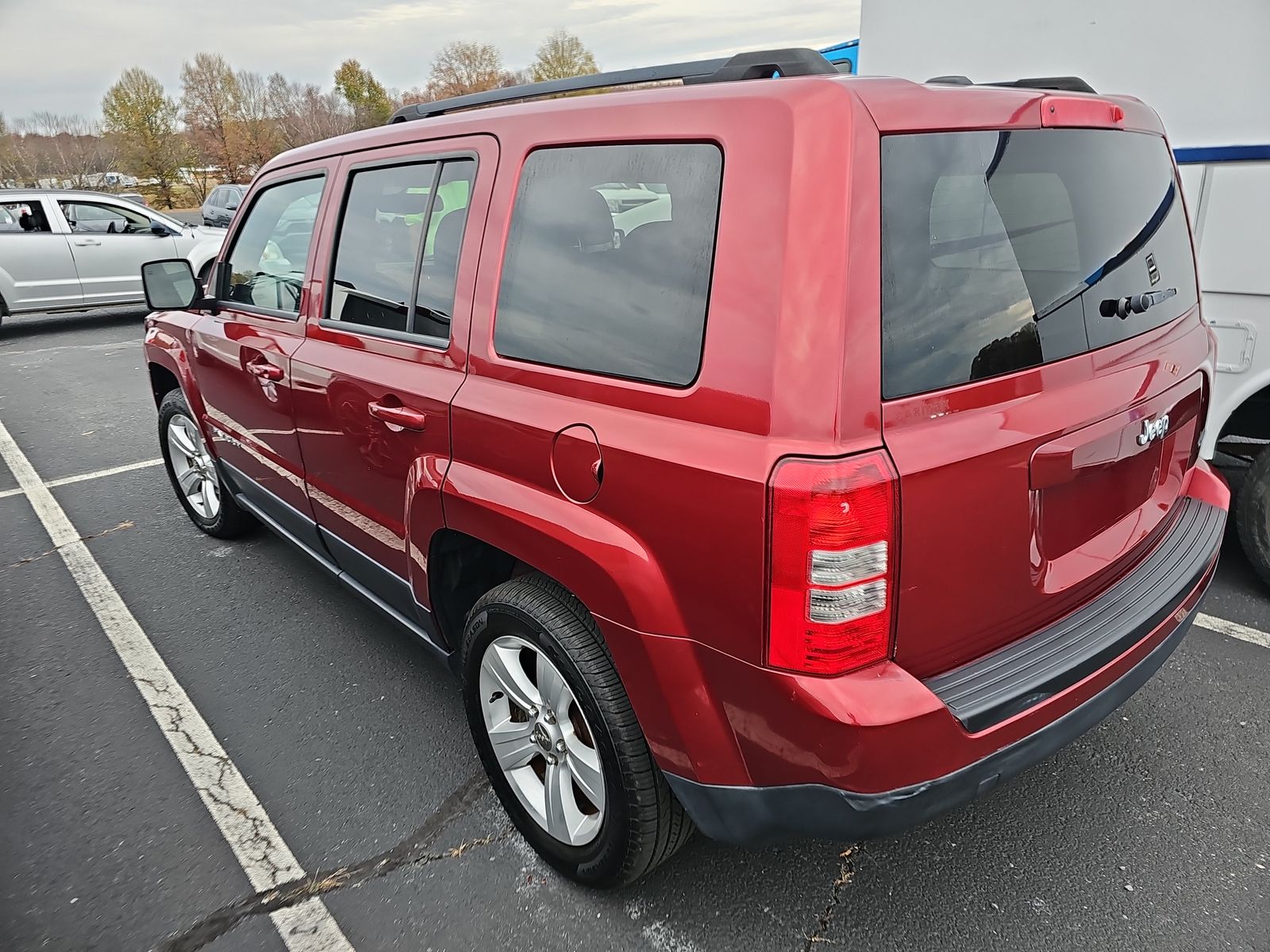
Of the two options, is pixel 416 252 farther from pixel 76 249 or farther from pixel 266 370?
pixel 76 249

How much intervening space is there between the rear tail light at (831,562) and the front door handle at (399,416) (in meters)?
1.14

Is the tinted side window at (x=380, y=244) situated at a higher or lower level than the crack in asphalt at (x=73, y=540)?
higher

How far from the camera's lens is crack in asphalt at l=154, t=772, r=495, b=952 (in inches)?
81.3

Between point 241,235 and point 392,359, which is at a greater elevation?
point 241,235

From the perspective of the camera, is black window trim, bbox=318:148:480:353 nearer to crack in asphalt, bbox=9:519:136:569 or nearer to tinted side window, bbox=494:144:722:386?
tinted side window, bbox=494:144:722:386

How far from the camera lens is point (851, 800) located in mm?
1575

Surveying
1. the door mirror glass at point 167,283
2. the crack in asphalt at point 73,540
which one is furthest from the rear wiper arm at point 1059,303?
the crack in asphalt at point 73,540

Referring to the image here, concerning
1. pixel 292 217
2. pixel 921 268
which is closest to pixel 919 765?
pixel 921 268

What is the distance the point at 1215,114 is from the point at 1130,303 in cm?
230

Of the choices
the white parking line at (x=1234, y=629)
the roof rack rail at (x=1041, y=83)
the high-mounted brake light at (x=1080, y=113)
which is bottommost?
the white parking line at (x=1234, y=629)

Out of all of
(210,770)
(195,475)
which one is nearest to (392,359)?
(210,770)

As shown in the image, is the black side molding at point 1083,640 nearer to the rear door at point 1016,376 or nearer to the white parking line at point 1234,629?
the rear door at point 1016,376

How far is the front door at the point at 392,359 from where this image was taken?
2.20 m

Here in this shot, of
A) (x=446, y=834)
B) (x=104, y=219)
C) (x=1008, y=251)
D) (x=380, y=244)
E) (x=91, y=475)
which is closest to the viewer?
(x=1008, y=251)
